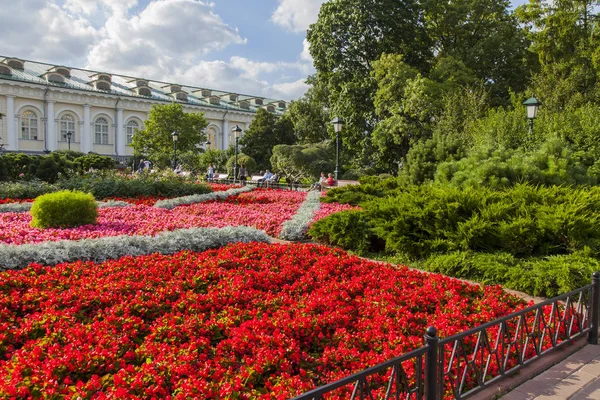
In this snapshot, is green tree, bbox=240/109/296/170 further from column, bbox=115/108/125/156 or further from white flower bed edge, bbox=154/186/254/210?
white flower bed edge, bbox=154/186/254/210

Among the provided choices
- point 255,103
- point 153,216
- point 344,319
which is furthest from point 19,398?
point 255,103

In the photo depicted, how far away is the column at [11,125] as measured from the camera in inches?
1667

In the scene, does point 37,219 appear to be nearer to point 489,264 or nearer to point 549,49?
point 489,264

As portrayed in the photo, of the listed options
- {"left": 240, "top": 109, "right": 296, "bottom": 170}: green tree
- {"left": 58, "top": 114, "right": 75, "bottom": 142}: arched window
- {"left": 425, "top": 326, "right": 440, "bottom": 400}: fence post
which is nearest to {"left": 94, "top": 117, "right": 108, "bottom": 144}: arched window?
{"left": 58, "top": 114, "right": 75, "bottom": 142}: arched window

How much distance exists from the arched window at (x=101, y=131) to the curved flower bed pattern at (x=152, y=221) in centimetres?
4166

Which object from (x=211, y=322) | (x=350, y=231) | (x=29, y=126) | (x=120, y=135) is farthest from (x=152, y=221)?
(x=120, y=135)

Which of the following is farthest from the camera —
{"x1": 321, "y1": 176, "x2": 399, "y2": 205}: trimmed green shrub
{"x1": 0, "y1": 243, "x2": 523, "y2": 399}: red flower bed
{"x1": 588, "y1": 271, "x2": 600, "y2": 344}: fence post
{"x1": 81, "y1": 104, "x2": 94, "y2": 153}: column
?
{"x1": 81, "y1": 104, "x2": 94, "y2": 153}: column

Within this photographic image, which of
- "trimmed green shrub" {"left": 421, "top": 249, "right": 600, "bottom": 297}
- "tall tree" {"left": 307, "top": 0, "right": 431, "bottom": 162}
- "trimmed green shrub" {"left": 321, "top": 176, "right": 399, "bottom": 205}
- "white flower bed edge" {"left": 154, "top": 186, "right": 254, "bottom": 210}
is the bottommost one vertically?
"trimmed green shrub" {"left": 421, "top": 249, "right": 600, "bottom": 297}

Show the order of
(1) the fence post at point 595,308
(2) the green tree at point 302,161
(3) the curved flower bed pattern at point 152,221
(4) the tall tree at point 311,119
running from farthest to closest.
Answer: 1. (4) the tall tree at point 311,119
2. (2) the green tree at point 302,161
3. (3) the curved flower bed pattern at point 152,221
4. (1) the fence post at point 595,308

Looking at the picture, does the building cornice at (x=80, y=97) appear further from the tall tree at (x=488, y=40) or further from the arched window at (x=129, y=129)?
the tall tree at (x=488, y=40)

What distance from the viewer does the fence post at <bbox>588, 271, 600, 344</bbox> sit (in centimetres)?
397

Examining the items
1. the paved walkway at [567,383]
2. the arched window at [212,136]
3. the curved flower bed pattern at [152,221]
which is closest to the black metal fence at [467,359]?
the paved walkway at [567,383]

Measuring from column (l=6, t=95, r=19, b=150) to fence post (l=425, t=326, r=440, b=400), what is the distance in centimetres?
4866

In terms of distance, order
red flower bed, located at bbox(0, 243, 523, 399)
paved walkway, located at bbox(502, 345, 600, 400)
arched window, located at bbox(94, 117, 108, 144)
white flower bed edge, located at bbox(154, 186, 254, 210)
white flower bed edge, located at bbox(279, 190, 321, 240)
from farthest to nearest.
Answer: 1. arched window, located at bbox(94, 117, 108, 144)
2. white flower bed edge, located at bbox(154, 186, 254, 210)
3. white flower bed edge, located at bbox(279, 190, 321, 240)
4. paved walkway, located at bbox(502, 345, 600, 400)
5. red flower bed, located at bbox(0, 243, 523, 399)
